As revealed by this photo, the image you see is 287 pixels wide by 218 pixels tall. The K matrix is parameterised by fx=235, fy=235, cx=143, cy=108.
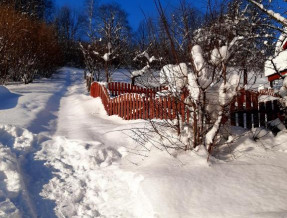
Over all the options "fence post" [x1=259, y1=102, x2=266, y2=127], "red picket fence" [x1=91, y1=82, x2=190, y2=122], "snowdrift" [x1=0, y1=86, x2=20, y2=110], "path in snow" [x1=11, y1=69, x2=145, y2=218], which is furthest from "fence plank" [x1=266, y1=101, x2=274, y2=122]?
"snowdrift" [x1=0, y1=86, x2=20, y2=110]

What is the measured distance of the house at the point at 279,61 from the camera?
185 inches

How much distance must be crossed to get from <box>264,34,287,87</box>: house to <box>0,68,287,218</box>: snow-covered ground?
138cm

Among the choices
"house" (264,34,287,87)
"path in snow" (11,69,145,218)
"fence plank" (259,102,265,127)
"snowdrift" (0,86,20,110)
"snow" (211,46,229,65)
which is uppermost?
"house" (264,34,287,87)

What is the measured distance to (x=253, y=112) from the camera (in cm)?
507

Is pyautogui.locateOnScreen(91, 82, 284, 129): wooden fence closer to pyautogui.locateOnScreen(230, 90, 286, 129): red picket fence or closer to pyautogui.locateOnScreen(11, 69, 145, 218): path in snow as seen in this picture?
pyautogui.locateOnScreen(230, 90, 286, 129): red picket fence

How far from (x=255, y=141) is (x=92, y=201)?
2.90m

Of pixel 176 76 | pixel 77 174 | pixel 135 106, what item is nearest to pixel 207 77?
pixel 176 76

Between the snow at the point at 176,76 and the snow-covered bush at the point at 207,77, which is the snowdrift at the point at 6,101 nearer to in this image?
the snow at the point at 176,76

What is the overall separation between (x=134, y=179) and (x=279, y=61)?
13080 millimetres

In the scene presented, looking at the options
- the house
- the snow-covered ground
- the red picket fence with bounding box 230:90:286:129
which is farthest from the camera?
the red picket fence with bounding box 230:90:286:129

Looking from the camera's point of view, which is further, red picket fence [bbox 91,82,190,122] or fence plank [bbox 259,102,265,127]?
red picket fence [bbox 91,82,190,122]

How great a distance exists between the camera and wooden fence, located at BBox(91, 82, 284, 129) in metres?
4.18

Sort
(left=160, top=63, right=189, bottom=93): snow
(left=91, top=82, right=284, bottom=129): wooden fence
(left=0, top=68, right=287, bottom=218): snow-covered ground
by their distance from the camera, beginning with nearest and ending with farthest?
(left=0, top=68, right=287, bottom=218): snow-covered ground < (left=160, top=63, right=189, bottom=93): snow < (left=91, top=82, right=284, bottom=129): wooden fence

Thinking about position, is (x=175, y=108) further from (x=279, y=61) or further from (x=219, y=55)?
(x=279, y=61)
